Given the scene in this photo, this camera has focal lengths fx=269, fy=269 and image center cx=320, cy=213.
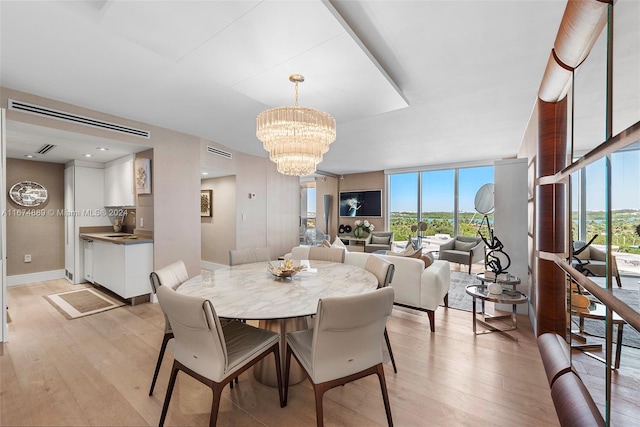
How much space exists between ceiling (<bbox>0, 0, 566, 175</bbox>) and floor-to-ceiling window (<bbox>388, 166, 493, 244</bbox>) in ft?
11.1

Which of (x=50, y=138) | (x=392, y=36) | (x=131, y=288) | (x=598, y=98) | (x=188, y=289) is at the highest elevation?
(x=392, y=36)

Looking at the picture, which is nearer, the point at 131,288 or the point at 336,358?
the point at 336,358

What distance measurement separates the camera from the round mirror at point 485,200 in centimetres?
450

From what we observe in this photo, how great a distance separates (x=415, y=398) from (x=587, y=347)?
1250 millimetres

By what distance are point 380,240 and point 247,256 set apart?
4.80 m

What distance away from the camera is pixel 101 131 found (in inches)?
130

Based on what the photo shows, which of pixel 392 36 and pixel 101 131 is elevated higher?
pixel 392 36

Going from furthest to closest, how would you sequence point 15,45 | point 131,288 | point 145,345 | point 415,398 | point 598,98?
point 131,288 → point 145,345 → point 15,45 → point 415,398 → point 598,98

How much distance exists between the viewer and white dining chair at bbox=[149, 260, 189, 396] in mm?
1810

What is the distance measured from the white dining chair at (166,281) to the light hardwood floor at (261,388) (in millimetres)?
239

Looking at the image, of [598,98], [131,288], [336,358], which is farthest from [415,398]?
[131,288]

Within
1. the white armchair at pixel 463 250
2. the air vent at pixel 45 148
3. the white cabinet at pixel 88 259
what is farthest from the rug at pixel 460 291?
the air vent at pixel 45 148

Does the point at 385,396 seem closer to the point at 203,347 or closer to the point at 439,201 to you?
the point at 203,347

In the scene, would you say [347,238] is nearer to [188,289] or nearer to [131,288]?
[131,288]
